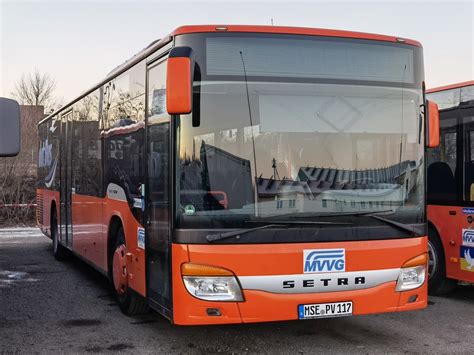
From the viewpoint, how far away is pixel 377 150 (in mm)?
5484

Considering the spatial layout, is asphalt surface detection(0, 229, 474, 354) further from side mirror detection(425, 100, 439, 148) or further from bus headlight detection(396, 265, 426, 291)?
side mirror detection(425, 100, 439, 148)

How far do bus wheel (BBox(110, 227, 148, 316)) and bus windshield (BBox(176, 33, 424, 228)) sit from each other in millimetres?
2078

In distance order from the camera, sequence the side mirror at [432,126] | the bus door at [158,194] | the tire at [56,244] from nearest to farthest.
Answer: the bus door at [158,194], the side mirror at [432,126], the tire at [56,244]

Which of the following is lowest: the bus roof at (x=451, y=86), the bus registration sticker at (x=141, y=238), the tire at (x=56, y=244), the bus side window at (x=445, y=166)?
the tire at (x=56, y=244)

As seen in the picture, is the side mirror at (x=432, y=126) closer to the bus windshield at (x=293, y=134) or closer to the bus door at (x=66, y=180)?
the bus windshield at (x=293, y=134)

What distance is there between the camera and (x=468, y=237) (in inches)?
311

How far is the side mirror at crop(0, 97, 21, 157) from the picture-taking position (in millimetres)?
4223

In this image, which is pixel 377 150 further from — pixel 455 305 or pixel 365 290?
pixel 455 305

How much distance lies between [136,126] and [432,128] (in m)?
2.97

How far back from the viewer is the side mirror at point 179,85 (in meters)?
4.94

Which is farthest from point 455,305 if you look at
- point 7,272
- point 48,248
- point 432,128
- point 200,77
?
point 48,248

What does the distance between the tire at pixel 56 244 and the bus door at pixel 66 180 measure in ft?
1.69

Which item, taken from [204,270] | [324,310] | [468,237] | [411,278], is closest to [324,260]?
[324,310]

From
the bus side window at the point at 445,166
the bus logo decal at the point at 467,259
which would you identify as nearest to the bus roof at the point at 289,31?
the bus side window at the point at 445,166
